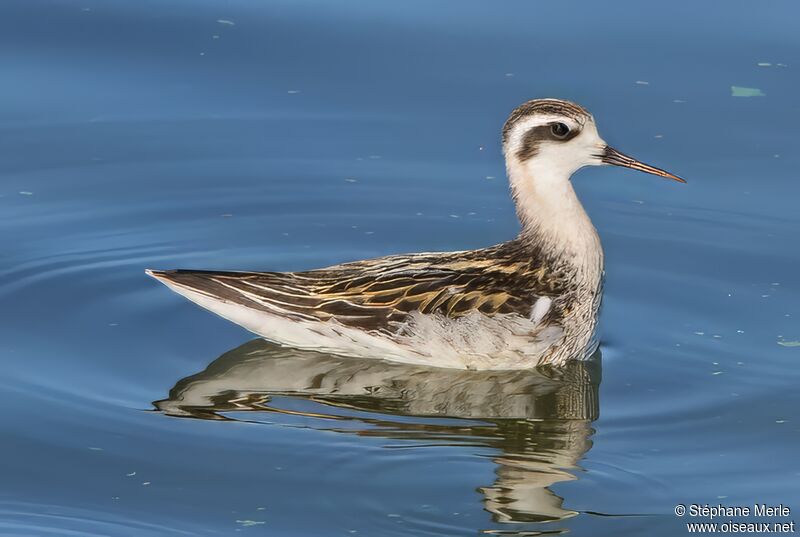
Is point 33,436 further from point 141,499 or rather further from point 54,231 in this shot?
point 54,231

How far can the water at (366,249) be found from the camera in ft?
33.8

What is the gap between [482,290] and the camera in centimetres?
1219

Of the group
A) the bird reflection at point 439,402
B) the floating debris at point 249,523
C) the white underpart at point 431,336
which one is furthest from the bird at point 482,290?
the floating debris at point 249,523

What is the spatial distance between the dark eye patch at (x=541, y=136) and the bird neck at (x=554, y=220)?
0.12 m

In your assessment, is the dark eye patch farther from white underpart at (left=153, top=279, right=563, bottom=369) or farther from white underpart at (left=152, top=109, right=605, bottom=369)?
white underpart at (left=153, top=279, right=563, bottom=369)

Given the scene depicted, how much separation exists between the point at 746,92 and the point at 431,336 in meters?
5.26

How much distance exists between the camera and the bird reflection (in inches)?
424

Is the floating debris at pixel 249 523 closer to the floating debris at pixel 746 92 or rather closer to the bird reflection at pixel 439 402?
the bird reflection at pixel 439 402

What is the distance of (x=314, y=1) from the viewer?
56.0 ft

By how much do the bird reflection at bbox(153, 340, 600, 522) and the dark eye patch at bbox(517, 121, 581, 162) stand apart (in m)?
1.61

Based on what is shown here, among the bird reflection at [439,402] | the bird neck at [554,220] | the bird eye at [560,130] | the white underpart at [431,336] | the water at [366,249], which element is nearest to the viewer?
the water at [366,249]

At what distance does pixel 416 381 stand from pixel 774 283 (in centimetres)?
314

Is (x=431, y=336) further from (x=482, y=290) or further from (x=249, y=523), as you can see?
(x=249, y=523)

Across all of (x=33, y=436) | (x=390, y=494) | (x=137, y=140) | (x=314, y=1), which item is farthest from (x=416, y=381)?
(x=314, y=1)
